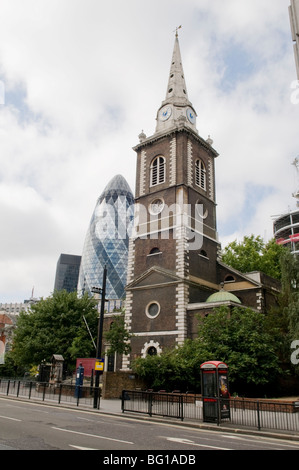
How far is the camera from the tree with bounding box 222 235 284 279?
149 feet

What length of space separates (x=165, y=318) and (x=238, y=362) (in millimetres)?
8670

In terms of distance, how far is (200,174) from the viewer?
3825cm

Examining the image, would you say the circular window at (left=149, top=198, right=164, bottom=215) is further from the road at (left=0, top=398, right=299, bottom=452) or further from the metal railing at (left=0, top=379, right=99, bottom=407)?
the road at (left=0, top=398, right=299, bottom=452)

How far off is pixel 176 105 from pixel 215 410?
109 feet

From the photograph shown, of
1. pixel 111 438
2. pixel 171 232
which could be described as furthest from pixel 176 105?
pixel 111 438

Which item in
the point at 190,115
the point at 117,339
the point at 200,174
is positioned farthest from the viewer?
the point at 190,115

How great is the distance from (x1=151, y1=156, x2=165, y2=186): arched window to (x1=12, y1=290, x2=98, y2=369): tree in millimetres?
14334

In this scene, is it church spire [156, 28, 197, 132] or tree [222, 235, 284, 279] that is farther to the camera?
tree [222, 235, 284, 279]

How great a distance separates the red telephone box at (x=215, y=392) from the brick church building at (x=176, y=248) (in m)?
12.2

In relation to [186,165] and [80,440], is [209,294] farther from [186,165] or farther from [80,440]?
[80,440]
